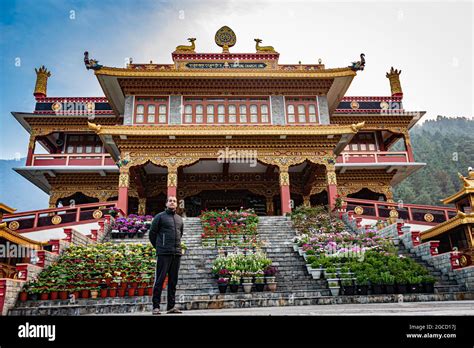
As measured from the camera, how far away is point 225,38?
23.1m

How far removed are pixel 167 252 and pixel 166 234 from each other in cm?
26

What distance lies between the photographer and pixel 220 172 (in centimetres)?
2209

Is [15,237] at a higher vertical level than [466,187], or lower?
lower

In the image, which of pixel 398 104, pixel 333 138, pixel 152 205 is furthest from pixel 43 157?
pixel 398 104

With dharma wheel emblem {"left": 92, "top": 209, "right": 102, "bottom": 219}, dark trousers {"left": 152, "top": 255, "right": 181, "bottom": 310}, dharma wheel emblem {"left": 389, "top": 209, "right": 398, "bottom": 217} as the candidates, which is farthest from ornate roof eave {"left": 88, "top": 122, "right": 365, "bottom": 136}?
dark trousers {"left": 152, "top": 255, "right": 181, "bottom": 310}

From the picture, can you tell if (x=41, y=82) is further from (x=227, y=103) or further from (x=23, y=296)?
(x=23, y=296)

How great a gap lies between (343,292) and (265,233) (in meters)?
5.72

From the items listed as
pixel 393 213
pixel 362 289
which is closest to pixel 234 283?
pixel 362 289

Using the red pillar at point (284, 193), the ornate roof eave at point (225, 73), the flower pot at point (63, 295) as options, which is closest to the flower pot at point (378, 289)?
the flower pot at point (63, 295)

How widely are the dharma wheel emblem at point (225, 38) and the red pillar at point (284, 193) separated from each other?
30.1 feet

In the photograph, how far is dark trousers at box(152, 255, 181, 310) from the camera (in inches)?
213

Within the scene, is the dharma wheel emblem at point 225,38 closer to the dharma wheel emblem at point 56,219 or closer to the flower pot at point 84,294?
the dharma wheel emblem at point 56,219

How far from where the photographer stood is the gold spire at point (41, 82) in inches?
984
